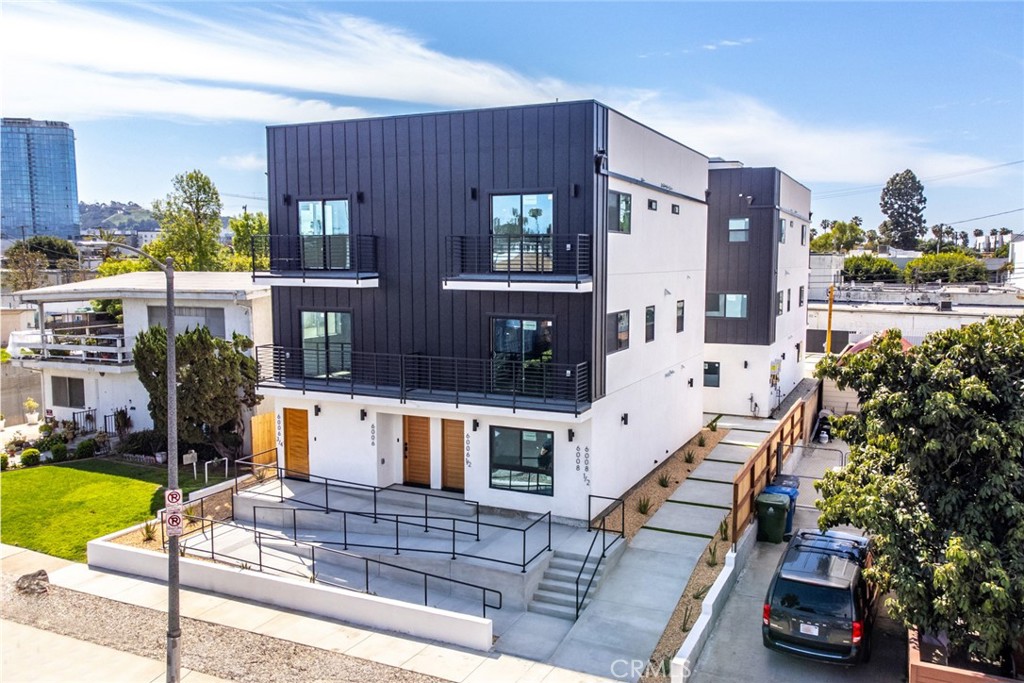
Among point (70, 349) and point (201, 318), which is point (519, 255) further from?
point (70, 349)

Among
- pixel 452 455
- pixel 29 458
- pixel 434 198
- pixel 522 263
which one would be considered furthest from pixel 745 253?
pixel 29 458

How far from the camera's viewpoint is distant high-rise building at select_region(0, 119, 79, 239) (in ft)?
373

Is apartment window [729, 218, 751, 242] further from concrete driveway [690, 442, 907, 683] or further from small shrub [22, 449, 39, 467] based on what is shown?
small shrub [22, 449, 39, 467]

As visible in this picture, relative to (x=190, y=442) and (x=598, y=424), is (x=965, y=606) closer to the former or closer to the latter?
(x=598, y=424)

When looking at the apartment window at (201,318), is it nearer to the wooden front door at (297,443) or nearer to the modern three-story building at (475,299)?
the modern three-story building at (475,299)

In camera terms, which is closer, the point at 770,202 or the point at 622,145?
the point at 622,145

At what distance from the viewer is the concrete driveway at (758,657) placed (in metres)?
11.1

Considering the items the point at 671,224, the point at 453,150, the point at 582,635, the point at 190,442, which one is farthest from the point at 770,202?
the point at 190,442

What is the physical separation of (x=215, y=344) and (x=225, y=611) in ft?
30.2

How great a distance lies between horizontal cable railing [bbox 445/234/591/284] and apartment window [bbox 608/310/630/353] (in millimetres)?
1734

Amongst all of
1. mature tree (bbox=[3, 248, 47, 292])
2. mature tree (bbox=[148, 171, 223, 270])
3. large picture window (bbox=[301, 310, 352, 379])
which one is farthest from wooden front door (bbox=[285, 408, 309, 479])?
mature tree (bbox=[3, 248, 47, 292])

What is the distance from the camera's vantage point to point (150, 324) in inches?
1019

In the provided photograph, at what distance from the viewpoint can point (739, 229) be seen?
27750 mm

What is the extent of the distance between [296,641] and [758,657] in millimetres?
7635
